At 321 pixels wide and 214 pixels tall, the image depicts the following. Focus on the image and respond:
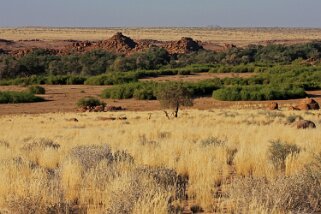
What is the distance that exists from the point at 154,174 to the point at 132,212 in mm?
1824

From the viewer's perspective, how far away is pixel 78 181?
25.5 feet

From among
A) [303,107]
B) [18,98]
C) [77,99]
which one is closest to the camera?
[303,107]

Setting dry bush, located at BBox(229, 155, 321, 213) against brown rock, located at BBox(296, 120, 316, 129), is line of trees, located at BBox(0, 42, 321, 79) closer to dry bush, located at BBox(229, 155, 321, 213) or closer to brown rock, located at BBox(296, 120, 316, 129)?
brown rock, located at BBox(296, 120, 316, 129)

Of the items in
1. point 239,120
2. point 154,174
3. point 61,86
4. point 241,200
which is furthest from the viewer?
point 61,86

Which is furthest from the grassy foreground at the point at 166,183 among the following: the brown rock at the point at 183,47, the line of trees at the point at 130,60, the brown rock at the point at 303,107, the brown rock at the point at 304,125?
the brown rock at the point at 183,47

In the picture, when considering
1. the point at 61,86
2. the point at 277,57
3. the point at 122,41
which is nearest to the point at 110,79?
the point at 61,86

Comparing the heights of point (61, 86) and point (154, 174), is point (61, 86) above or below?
below

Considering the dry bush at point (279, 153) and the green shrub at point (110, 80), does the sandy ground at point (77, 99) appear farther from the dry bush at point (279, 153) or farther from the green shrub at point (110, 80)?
the dry bush at point (279, 153)

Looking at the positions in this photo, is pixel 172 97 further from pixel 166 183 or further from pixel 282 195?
pixel 282 195

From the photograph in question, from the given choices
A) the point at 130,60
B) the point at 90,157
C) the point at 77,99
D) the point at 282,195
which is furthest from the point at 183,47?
the point at 282,195

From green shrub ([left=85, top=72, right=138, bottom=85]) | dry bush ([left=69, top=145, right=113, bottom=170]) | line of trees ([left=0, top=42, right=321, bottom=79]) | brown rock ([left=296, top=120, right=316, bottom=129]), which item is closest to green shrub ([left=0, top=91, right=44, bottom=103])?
green shrub ([left=85, top=72, right=138, bottom=85])

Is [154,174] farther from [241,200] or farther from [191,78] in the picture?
[191,78]

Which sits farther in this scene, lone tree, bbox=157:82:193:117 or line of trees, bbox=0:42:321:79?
line of trees, bbox=0:42:321:79

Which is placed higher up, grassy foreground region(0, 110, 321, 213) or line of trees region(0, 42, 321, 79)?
grassy foreground region(0, 110, 321, 213)
